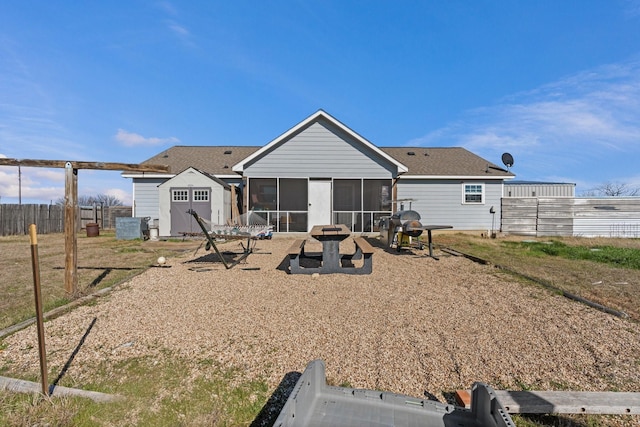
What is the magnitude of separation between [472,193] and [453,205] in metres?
1.17

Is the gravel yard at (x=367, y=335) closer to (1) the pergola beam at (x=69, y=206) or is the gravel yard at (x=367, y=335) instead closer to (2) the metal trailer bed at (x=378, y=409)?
(2) the metal trailer bed at (x=378, y=409)

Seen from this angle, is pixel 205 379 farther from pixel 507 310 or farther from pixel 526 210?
pixel 526 210

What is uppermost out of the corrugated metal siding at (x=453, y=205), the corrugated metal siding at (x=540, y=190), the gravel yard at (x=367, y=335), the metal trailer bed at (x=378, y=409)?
the corrugated metal siding at (x=540, y=190)

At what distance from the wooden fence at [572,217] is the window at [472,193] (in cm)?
138

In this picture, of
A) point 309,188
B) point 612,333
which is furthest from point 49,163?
point 309,188

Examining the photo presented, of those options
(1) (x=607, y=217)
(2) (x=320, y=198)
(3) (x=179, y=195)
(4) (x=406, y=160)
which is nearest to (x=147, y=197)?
(3) (x=179, y=195)

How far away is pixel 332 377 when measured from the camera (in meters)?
2.83

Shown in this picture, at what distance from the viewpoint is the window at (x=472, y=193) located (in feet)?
56.1

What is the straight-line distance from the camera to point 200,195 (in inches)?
597

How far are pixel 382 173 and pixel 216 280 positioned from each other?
10.5m

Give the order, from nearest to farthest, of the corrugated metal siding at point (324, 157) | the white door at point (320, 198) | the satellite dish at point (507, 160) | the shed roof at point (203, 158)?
1. the corrugated metal siding at point (324, 157)
2. the white door at point (320, 198)
3. the satellite dish at point (507, 160)
4. the shed roof at point (203, 158)

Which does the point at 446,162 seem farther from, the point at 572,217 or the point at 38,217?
the point at 38,217

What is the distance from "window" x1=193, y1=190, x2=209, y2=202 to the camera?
15125 millimetres

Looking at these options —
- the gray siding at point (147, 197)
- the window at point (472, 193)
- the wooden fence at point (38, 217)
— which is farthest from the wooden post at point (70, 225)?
the wooden fence at point (38, 217)
